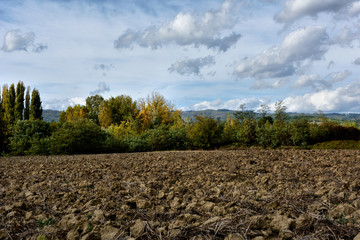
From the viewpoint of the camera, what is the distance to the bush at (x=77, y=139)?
623 inches

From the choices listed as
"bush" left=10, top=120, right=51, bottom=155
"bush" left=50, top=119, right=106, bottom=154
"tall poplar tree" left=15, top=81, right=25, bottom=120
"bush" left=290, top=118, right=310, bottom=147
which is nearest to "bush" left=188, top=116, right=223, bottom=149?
"bush" left=290, top=118, right=310, bottom=147

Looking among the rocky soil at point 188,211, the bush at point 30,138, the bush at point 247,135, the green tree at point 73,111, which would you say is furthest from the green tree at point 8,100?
the rocky soil at point 188,211

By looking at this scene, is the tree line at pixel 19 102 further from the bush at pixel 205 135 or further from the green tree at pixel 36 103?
the bush at pixel 205 135

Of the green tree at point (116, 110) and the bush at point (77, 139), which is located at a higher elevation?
the green tree at point (116, 110)

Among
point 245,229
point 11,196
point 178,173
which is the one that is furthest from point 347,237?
point 11,196

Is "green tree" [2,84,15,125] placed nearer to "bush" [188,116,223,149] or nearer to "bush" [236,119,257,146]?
"bush" [188,116,223,149]

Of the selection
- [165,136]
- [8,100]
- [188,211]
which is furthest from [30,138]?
[8,100]

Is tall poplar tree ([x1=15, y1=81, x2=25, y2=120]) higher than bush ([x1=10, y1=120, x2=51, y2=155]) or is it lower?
higher

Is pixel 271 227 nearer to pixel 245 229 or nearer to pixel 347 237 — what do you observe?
pixel 245 229

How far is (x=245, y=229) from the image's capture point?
260 centimetres

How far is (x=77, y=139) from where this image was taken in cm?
1605

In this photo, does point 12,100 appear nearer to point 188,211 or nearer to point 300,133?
point 300,133

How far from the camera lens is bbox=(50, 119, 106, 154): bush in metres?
15.8

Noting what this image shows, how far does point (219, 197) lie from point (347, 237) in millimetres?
1613
